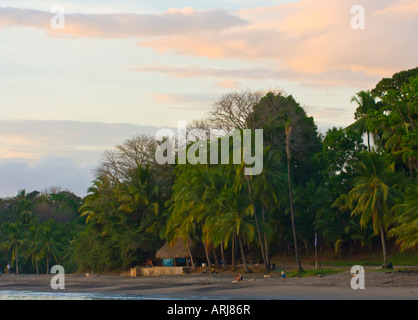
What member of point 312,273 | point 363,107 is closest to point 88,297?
point 312,273

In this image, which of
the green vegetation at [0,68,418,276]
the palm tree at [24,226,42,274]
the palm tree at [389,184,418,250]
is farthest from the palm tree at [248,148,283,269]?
the palm tree at [24,226,42,274]

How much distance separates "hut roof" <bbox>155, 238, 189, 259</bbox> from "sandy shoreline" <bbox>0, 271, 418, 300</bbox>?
5.16 meters

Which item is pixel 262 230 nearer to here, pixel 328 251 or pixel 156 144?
pixel 328 251

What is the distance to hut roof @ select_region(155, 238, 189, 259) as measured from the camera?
4284 centimetres

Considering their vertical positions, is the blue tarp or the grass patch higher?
the grass patch

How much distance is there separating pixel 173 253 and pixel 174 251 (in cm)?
15

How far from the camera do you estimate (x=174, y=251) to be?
1695 inches

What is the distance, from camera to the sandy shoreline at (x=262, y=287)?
23.2 m

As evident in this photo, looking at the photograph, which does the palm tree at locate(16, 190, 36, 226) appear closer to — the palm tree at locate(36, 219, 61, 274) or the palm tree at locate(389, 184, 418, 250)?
the palm tree at locate(36, 219, 61, 274)

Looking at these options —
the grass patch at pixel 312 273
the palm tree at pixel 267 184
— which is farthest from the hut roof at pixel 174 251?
the grass patch at pixel 312 273

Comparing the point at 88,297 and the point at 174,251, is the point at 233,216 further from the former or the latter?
the point at 88,297

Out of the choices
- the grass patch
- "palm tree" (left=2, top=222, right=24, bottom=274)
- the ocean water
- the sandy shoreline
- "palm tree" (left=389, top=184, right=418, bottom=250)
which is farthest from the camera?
"palm tree" (left=2, top=222, right=24, bottom=274)

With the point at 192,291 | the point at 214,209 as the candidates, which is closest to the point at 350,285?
the point at 192,291

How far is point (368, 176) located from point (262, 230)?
6.97 meters
